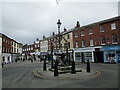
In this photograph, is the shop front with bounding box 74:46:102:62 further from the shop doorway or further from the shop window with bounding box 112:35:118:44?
the shop window with bounding box 112:35:118:44

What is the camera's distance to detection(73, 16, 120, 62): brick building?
25984mm

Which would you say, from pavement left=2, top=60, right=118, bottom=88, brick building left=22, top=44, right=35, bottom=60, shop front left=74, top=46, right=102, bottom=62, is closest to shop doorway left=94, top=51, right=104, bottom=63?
shop front left=74, top=46, right=102, bottom=62

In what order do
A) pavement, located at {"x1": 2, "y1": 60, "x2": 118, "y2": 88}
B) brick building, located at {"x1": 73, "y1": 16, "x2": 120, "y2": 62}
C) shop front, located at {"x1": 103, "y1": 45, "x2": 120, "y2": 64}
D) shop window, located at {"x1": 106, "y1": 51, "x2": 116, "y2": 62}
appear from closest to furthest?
pavement, located at {"x1": 2, "y1": 60, "x2": 118, "y2": 88} → shop front, located at {"x1": 103, "y1": 45, "x2": 120, "y2": 64} → brick building, located at {"x1": 73, "y1": 16, "x2": 120, "y2": 62} → shop window, located at {"x1": 106, "y1": 51, "x2": 116, "y2": 62}

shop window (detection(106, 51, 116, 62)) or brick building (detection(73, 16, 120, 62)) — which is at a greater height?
brick building (detection(73, 16, 120, 62))

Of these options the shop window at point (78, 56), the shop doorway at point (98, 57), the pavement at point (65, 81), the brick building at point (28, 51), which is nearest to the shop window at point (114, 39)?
the shop doorway at point (98, 57)

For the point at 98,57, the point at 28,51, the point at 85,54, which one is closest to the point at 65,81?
the point at 98,57

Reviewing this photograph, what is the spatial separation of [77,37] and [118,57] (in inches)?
485

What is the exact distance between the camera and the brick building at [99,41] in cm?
2598

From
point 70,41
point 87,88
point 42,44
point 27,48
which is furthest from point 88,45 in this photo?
point 27,48

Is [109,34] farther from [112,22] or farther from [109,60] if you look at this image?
[109,60]

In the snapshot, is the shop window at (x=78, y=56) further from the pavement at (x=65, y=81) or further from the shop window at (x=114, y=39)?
the pavement at (x=65, y=81)

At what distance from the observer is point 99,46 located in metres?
28.7

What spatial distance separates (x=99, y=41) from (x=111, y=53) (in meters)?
3.69

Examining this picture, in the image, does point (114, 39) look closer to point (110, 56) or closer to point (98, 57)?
point (110, 56)
